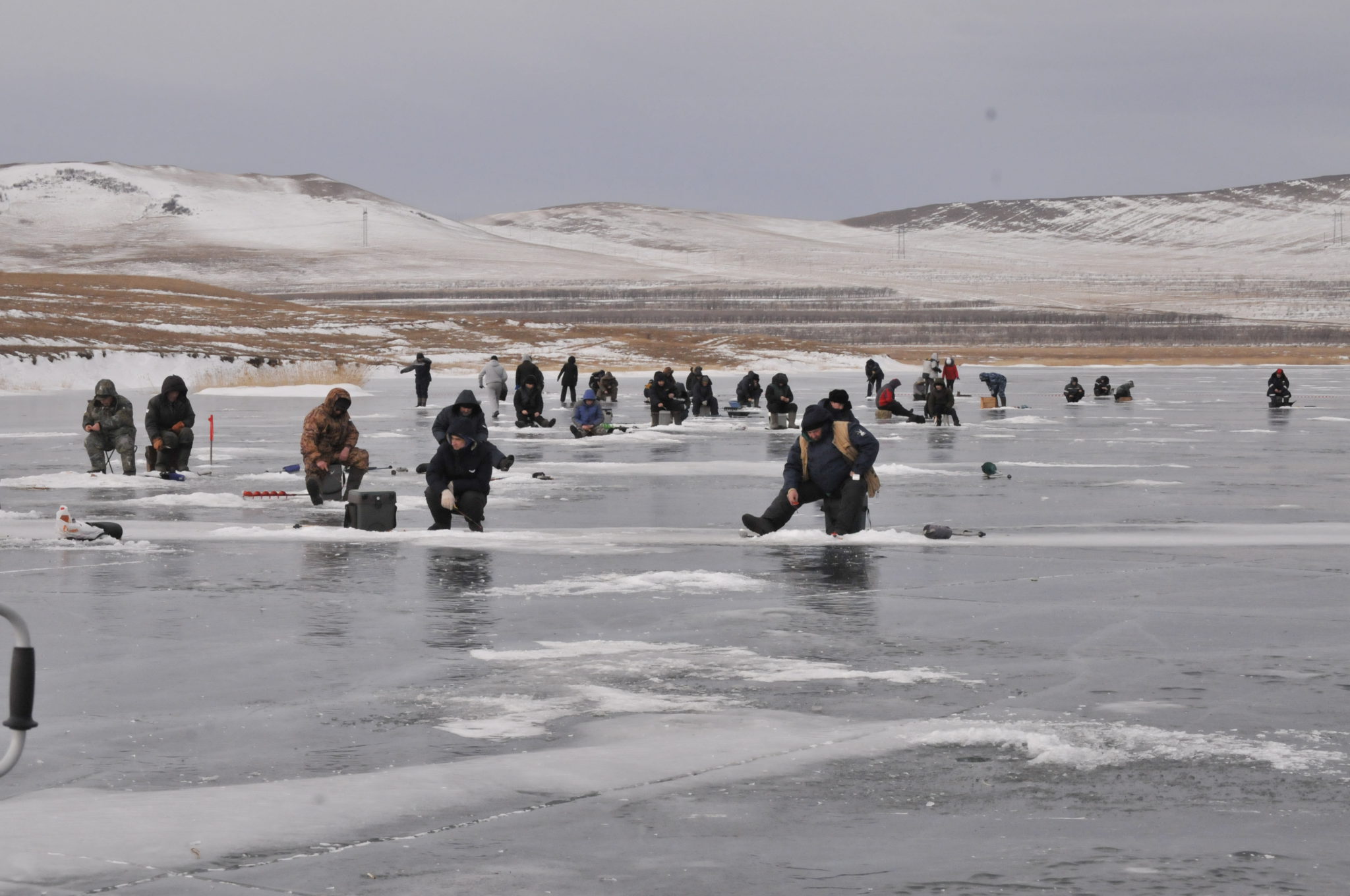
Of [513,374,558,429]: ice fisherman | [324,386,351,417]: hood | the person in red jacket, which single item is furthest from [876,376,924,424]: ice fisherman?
[324,386,351,417]: hood

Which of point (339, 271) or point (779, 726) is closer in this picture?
point (779, 726)

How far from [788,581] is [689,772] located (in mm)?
5604

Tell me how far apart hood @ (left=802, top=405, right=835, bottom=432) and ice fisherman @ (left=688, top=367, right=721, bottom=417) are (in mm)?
20776

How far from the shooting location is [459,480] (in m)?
15.9

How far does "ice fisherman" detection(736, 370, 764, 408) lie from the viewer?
3941cm

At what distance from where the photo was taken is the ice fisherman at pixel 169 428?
21.2 m

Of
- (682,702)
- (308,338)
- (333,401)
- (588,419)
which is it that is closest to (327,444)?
(333,401)

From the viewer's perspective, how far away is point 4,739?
24.3 feet

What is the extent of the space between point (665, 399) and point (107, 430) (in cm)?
1372

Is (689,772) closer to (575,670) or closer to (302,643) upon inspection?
(575,670)

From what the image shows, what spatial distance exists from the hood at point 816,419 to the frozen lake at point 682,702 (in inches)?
36.5

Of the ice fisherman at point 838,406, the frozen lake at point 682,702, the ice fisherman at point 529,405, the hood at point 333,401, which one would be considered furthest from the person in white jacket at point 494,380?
the ice fisherman at point 838,406

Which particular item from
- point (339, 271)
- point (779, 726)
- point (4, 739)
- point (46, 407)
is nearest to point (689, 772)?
point (779, 726)

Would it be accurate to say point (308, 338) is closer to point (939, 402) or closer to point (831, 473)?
point (939, 402)
